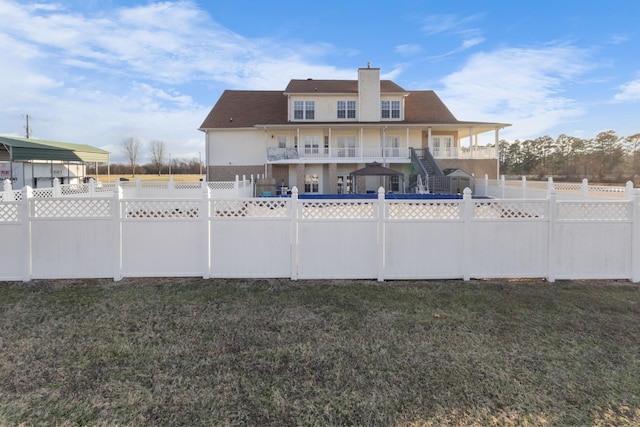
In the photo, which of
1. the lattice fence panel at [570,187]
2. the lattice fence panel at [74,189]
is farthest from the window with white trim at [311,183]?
the lattice fence panel at [570,187]

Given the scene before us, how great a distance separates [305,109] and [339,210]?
2374 centimetres

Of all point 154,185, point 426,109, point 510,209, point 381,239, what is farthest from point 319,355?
point 426,109

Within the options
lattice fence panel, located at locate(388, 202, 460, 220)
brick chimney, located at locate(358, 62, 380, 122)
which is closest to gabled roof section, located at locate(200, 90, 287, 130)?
brick chimney, located at locate(358, 62, 380, 122)

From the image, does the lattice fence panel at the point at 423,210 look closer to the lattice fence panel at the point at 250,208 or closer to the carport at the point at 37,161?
the lattice fence panel at the point at 250,208

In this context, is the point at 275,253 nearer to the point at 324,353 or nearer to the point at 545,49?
the point at 324,353

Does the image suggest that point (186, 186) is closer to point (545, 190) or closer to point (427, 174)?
point (427, 174)

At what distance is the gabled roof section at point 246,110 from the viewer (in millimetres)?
28125

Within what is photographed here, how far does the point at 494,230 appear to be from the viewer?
5.79 meters

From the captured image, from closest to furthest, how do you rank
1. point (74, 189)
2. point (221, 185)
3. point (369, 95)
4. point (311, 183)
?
point (74, 189), point (221, 185), point (311, 183), point (369, 95)

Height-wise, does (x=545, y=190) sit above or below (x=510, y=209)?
above

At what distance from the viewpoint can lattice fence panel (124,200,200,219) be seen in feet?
19.2

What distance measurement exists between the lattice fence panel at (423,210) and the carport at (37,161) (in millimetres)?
23965

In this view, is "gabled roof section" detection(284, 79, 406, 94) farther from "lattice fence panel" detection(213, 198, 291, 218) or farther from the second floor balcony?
"lattice fence panel" detection(213, 198, 291, 218)

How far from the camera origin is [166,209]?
5.88m
